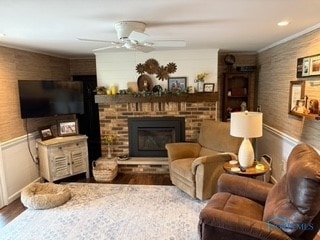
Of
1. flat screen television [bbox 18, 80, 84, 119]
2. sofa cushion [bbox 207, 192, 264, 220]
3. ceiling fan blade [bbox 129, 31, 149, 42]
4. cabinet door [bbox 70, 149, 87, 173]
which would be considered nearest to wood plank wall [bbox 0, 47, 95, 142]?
flat screen television [bbox 18, 80, 84, 119]

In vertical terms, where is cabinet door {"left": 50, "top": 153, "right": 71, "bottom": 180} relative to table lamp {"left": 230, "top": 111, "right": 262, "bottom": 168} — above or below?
below

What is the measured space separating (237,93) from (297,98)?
1861mm

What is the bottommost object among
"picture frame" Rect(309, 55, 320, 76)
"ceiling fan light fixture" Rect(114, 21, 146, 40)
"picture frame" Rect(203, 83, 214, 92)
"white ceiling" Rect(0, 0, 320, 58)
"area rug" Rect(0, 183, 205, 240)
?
"area rug" Rect(0, 183, 205, 240)

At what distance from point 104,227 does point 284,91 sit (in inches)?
119

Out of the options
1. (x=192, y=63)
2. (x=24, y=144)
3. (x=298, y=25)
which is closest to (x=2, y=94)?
(x=24, y=144)

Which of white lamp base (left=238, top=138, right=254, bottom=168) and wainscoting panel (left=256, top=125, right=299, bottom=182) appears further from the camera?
wainscoting panel (left=256, top=125, right=299, bottom=182)

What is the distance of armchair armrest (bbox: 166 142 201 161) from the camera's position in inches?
151

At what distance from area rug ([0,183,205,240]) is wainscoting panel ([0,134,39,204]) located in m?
0.55

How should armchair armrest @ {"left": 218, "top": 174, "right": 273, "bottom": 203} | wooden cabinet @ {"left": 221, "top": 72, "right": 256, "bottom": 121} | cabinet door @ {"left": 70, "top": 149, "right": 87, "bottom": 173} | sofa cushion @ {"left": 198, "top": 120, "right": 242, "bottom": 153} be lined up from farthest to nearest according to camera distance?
1. wooden cabinet @ {"left": 221, "top": 72, "right": 256, "bottom": 121}
2. cabinet door @ {"left": 70, "top": 149, "right": 87, "bottom": 173}
3. sofa cushion @ {"left": 198, "top": 120, "right": 242, "bottom": 153}
4. armchair armrest @ {"left": 218, "top": 174, "right": 273, "bottom": 203}

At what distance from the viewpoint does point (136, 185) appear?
3951 mm

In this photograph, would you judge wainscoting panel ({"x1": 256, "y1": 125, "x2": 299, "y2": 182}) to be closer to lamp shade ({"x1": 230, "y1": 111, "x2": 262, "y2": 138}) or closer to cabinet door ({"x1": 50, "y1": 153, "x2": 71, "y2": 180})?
lamp shade ({"x1": 230, "y1": 111, "x2": 262, "y2": 138})

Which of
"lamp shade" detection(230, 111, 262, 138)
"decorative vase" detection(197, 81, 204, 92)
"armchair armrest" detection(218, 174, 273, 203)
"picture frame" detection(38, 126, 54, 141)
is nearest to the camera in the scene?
"armchair armrest" detection(218, 174, 273, 203)

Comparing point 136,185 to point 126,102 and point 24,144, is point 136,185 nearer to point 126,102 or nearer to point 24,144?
point 126,102

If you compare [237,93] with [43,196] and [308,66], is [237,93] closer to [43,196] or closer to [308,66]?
[308,66]
